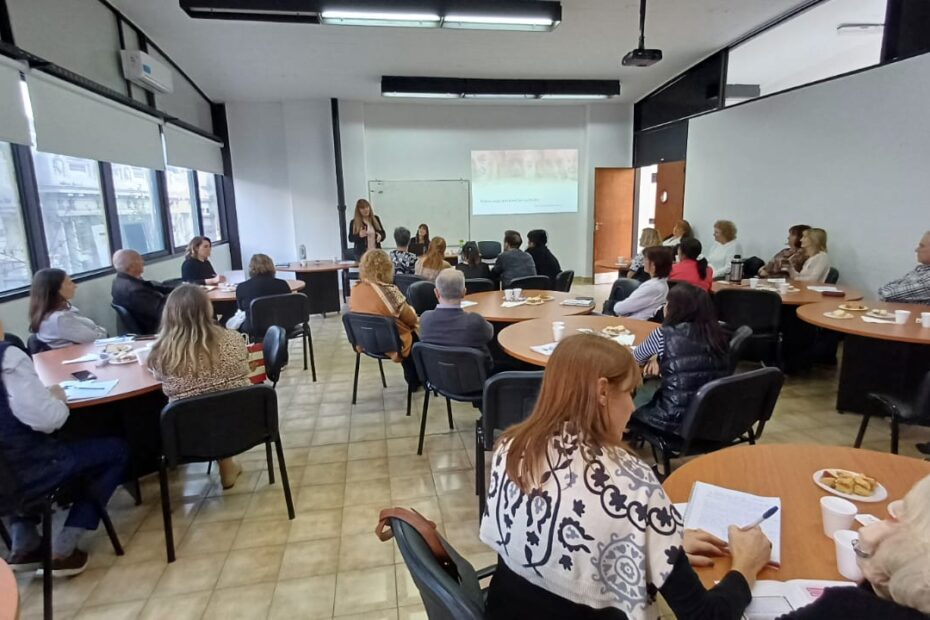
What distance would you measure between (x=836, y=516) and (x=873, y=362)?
3087 mm

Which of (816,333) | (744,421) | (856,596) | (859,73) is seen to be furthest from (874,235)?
(856,596)

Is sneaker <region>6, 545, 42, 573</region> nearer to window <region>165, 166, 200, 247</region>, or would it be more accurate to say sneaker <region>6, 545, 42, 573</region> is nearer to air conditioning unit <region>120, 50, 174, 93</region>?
air conditioning unit <region>120, 50, 174, 93</region>

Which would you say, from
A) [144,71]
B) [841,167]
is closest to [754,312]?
[841,167]

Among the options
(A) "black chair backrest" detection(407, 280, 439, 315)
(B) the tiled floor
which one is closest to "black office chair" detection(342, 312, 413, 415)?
(B) the tiled floor

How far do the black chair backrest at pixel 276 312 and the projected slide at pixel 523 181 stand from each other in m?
5.27

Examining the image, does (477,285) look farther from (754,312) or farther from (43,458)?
(43,458)

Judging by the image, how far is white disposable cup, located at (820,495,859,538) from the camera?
3.94 feet

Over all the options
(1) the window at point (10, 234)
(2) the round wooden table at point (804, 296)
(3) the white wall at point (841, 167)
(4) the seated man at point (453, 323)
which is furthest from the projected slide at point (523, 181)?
(1) the window at point (10, 234)

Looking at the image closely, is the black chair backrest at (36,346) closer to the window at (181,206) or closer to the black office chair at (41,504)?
the black office chair at (41,504)

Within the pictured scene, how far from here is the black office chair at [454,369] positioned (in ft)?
9.16

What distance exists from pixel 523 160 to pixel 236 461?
737cm

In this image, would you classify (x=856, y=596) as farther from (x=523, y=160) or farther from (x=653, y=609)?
(x=523, y=160)

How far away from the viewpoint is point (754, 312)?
4113 mm

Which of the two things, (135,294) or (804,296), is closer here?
(135,294)
